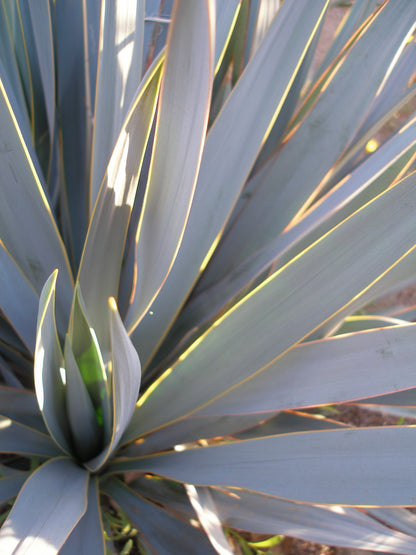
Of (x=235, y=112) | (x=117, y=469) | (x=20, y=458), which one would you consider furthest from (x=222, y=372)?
(x=20, y=458)

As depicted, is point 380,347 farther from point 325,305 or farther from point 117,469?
point 117,469

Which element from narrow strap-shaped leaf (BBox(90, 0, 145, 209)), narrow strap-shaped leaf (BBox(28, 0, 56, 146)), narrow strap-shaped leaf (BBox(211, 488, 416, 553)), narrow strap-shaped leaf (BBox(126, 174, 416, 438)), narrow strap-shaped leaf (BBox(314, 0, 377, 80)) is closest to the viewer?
narrow strap-shaped leaf (BBox(126, 174, 416, 438))

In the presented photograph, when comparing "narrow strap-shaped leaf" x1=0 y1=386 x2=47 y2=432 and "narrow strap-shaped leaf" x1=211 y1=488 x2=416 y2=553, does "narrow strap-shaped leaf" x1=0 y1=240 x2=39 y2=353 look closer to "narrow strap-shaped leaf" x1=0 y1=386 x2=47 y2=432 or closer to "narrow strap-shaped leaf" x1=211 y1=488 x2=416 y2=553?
"narrow strap-shaped leaf" x1=0 y1=386 x2=47 y2=432

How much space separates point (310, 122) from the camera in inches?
34.1

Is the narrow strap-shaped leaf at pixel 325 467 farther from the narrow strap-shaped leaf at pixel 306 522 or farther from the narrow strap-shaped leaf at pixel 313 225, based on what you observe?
the narrow strap-shaped leaf at pixel 313 225

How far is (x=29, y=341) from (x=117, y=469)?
23cm

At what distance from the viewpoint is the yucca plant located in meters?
0.56

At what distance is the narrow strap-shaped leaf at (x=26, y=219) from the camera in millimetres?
638

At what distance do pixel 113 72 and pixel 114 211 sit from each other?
0.85ft

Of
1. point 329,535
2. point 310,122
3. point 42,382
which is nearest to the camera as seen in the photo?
point 42,382

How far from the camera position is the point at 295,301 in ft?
1.96

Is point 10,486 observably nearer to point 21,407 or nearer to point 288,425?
point 21,407

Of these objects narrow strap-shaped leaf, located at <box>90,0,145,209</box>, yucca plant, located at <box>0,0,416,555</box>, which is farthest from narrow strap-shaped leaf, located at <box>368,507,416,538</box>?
narrow strap-shaped leaf, located at <box>90,0,145,209</box>

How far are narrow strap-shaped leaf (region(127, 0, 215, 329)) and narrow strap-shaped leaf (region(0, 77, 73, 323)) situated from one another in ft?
0.50
